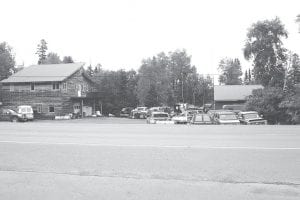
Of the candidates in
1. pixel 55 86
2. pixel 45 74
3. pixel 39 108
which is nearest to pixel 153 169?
pixel 55 86

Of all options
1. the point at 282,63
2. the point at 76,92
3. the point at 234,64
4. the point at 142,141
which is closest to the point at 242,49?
the point at 282,63

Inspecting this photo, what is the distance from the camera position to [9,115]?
38312 mm

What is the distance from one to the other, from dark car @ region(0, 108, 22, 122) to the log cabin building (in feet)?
25.2

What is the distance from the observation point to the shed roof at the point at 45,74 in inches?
1843

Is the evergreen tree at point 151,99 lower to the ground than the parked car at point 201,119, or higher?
higher

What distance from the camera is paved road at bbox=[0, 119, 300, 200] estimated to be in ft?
20.8

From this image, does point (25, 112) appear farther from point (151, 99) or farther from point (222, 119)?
point (151, 99)

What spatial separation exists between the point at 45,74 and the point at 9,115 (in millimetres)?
11577

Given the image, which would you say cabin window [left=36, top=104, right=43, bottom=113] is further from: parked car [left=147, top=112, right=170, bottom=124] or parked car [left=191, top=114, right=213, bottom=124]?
parked car [left=191, top=114, right=213, bottom=124]

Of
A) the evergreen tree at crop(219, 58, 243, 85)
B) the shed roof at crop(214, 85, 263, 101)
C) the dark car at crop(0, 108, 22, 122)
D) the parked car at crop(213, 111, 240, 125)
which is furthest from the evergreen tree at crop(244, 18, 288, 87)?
the evergreen tree at crop(219, 58, 243, 85)

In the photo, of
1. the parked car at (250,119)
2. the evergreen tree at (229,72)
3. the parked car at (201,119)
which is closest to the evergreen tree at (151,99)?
the parked car at (250,119)

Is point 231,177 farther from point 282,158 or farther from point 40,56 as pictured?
point 40,56

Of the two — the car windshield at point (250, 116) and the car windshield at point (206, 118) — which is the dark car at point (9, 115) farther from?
the car windshield at point (250, 116)

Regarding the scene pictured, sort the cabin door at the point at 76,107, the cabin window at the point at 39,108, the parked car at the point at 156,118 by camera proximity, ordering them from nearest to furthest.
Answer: the parked car at the point at 156,118, the cabin window at the point at 39,108, the cabin door at the point at 76,107
